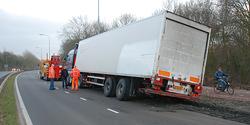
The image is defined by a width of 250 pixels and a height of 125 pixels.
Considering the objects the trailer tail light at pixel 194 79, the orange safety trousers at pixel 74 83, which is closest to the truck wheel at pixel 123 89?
the trailer tail light at pixel 194 79

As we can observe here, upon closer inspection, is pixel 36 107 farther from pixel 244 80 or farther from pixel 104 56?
pixel 244 80

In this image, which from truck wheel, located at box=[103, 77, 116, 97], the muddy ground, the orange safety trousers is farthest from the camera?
the orange safety trousers

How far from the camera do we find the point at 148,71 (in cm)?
1425

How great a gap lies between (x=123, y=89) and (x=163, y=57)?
10.5ft

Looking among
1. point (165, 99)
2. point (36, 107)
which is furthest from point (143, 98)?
point (36, 107)

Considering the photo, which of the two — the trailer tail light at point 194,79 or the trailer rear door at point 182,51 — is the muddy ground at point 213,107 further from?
the trailer rear door at point 182,51

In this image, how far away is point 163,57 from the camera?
1422 cm

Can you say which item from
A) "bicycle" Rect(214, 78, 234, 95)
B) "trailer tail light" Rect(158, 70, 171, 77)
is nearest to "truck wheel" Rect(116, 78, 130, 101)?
"trailer tail light" Rect(158, 70, 171, 77)

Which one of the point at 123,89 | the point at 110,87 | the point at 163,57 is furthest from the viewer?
the point at 110,87

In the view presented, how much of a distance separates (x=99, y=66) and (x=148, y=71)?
6960 millimetres

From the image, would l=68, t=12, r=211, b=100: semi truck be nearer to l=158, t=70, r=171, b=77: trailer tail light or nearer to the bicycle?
l=158, t=70, r=171, b=77: trailer tail light

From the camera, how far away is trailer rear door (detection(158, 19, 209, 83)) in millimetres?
14258

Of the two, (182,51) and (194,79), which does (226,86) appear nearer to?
(194,79)

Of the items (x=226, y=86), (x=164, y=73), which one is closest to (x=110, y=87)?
(x=164, y=73)
